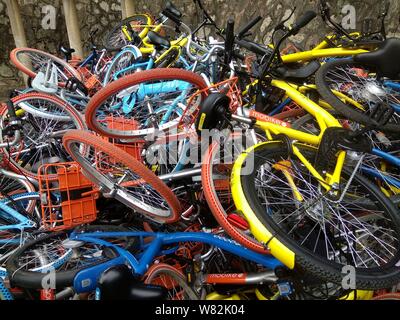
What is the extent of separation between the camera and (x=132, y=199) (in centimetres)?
286

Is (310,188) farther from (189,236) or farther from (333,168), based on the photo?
(189,236)

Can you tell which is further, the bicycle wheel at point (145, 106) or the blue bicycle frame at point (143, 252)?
the bicycle wheel at point (145, 106)

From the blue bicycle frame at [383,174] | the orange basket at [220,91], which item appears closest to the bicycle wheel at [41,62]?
the orange basket at [220,91]

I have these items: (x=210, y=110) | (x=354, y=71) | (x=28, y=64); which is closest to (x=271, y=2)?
(x=354, y=71)

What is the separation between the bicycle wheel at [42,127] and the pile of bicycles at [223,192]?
31 cm

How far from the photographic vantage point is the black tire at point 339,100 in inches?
111

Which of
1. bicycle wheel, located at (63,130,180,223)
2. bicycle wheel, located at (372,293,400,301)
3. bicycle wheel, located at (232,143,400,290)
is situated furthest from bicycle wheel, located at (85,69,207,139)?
bicycle wheel, located at (372,293,400,301)

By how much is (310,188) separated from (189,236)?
0.98m

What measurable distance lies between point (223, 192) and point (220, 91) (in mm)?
839

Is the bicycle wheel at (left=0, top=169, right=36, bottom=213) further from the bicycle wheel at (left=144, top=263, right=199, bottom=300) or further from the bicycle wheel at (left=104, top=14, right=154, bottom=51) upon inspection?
the bicycle wheel at (left=104, top=14, right=154, bottom=51)

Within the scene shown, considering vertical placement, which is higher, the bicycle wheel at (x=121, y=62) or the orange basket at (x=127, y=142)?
the bicycle wheel at (x=121, y=62)

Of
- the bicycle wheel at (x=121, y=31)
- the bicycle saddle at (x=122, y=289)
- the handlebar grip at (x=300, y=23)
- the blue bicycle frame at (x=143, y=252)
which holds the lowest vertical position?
the blue bicycle frame at (x=143, y=252)

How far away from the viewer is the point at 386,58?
2.84 metres

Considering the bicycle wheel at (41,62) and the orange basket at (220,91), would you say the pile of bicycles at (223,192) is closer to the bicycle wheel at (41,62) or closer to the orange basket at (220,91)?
the orange basket at (220,91)
